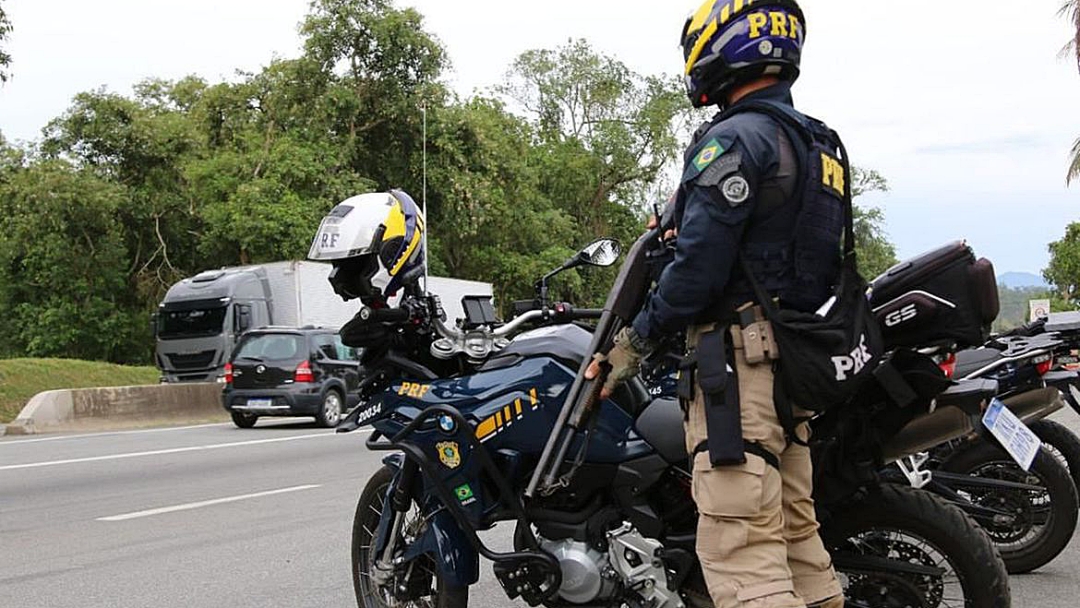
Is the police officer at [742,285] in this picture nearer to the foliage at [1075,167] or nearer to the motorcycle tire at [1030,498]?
the motorcycle tire at [1030,498]

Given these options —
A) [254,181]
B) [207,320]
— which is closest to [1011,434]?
[207,320]

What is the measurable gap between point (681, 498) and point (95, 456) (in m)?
10.3

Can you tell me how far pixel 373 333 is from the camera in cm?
428

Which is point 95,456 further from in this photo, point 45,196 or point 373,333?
point 45,196

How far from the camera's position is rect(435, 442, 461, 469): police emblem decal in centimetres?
396

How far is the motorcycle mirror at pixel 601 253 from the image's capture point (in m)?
4.12

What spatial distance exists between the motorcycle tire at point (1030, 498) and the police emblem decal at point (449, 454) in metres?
2.40

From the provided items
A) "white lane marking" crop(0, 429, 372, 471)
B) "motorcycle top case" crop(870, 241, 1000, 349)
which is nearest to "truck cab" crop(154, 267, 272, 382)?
"white lane marking" crop(0, 429, 372, 471)

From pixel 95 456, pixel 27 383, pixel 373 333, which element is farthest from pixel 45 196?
pixel 373 333

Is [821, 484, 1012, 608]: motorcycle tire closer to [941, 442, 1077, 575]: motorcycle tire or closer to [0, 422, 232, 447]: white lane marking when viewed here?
[941, 442, 1077, 575]: motorcycle tire

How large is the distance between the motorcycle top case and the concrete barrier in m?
16.0

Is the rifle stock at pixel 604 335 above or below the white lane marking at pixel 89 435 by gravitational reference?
above

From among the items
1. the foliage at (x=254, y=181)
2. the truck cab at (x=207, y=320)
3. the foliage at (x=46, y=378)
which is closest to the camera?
the foliage at (x=46, y=378)

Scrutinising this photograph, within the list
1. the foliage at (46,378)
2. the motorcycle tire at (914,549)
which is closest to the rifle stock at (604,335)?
the motorcycle tire at (914,549)
